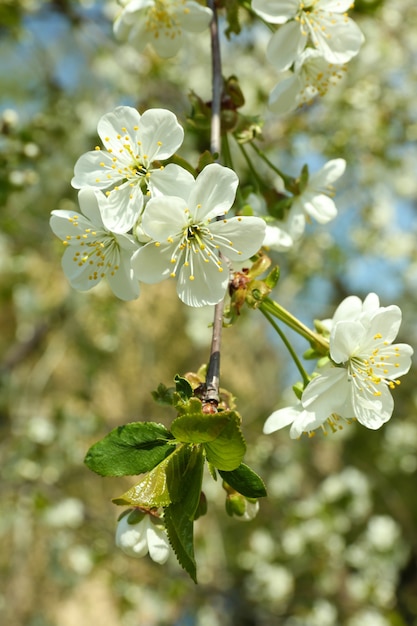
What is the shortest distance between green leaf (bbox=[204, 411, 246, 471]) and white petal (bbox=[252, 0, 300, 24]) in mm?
523

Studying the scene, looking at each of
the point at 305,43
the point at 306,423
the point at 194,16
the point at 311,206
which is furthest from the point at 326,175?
the point at 306,423

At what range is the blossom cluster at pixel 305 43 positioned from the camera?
749 millimetres

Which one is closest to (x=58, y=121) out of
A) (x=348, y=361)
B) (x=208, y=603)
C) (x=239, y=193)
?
(x=239, y=193)

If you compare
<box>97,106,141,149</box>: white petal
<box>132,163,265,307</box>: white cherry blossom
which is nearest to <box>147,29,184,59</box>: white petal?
<box>97,106,141,149</box>: white petal

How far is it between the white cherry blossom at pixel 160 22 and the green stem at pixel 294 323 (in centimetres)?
41

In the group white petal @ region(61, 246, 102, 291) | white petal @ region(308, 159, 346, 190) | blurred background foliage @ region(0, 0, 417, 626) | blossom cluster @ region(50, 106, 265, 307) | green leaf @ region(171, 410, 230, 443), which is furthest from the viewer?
blurred background foliage @ region(0, 0, 417, 626)

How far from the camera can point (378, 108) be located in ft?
8.20

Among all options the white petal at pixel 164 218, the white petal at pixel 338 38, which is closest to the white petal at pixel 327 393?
the white petal at pixel 164 218

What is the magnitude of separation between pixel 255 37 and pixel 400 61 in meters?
0.70

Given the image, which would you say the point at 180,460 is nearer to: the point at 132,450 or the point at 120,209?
the point at 132,450

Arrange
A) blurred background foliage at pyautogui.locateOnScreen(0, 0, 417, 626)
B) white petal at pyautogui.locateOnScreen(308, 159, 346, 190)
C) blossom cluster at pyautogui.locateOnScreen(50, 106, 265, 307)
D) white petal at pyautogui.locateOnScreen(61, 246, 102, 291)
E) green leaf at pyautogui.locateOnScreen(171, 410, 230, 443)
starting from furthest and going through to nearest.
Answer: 1. blurred background foliage at pyautogui.locateOnScreen(0, 0, 417, 626)
2. white petal at pyautogui.locateOnScreen(308, 159, 346, 190)
3. white petal at pyautogui.locateOnScreen(61, 246, 102, 291)
4. blossom cluster at pyautogui.locateOnScreen(50, 106, 265, 307)
5. green leaf at pyautogui.locateOnScreen(171, 410, 230, 443)

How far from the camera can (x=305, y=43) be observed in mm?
751

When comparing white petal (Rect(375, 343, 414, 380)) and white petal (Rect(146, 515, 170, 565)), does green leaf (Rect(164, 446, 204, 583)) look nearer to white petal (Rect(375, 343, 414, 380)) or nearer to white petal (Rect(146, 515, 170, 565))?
white petal (Rect(146, 515, 170, 565))

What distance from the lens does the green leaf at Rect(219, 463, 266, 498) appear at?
20.9 inches
